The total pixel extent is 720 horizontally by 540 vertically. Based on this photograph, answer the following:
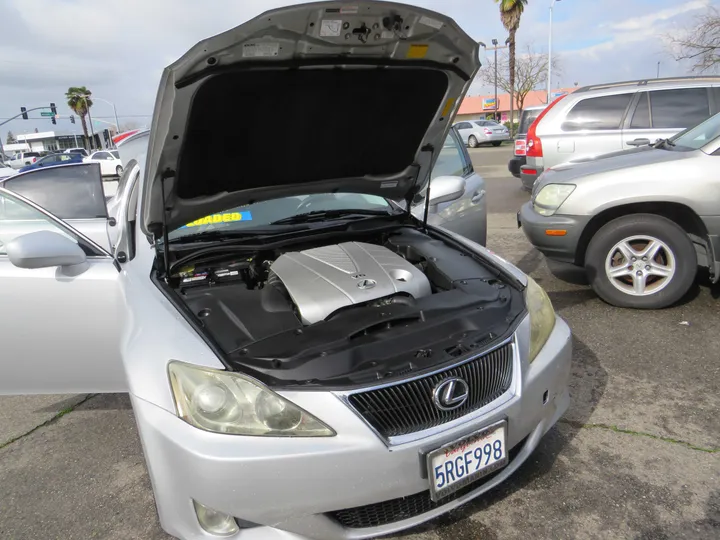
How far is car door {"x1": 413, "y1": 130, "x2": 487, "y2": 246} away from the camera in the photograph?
4.54 meters

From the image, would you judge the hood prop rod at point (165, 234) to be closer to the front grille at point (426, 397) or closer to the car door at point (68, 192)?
the front grille at point (426, 397)

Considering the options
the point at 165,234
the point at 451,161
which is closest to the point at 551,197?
the point at 451,161

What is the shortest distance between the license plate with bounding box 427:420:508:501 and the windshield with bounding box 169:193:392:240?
168 centimetres

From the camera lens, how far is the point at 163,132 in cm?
206

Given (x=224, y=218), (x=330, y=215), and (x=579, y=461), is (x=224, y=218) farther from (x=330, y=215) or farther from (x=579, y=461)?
(x=579, y=461)

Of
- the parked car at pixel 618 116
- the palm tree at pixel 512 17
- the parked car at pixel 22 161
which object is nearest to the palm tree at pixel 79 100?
the parked car at pixel 22 161

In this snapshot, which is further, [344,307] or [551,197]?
[551,197]

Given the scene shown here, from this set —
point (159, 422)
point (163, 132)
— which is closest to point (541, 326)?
point (159, 422)

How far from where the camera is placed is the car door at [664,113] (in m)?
6.94

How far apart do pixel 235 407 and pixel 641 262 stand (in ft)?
11.5

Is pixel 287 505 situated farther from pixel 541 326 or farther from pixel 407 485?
pixel 541 326

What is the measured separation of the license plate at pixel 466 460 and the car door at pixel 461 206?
2466mm

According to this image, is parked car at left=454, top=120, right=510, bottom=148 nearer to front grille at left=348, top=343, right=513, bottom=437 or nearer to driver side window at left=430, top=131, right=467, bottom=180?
driver side window at left=430, top=131, right=467, bottom=180

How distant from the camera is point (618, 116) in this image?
7277mm
